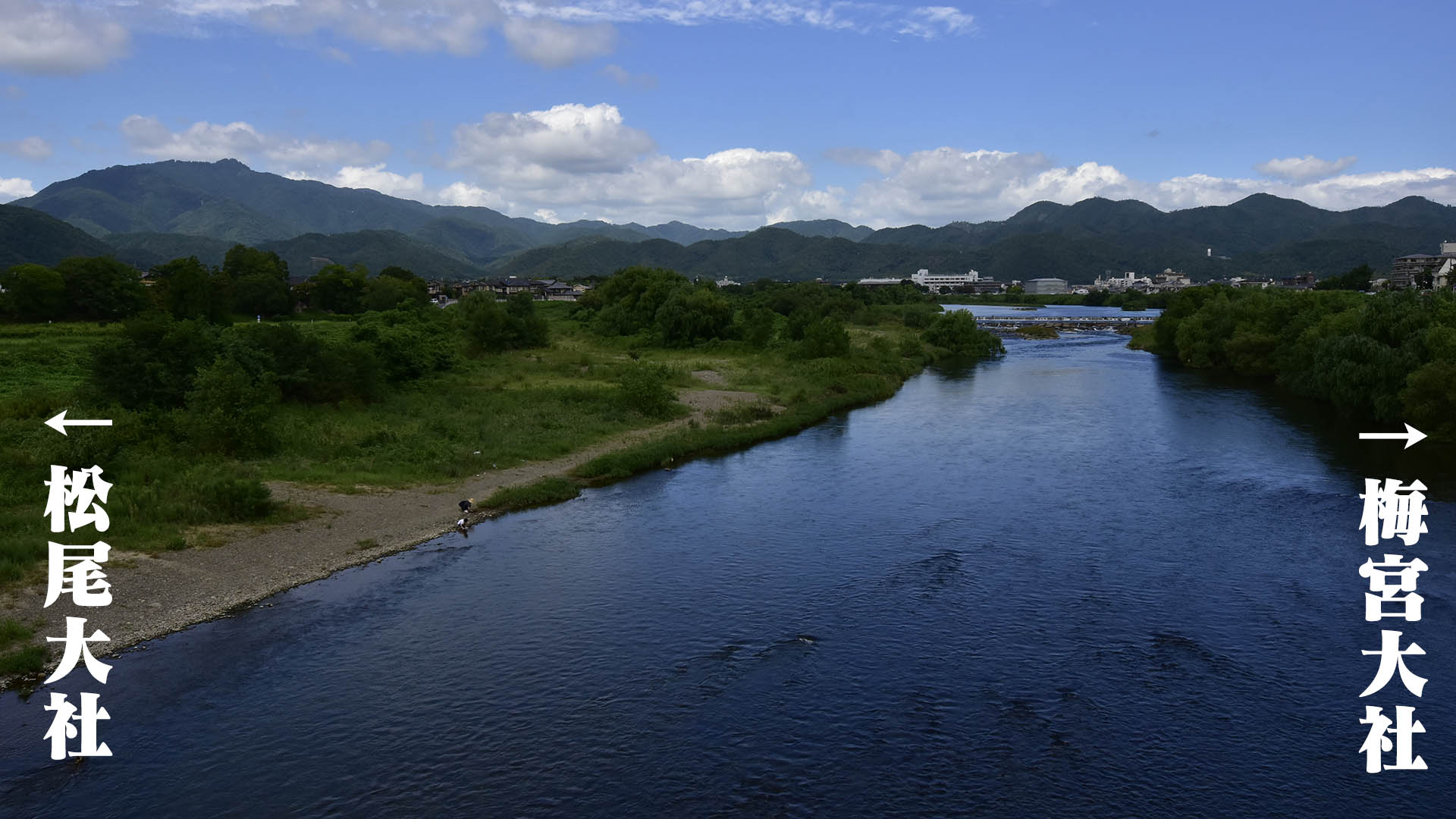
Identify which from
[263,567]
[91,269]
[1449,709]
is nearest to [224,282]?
[91,269]

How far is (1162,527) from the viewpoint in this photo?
98.3ft

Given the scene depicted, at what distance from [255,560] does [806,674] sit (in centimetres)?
1592

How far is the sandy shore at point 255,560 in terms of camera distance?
849 inches

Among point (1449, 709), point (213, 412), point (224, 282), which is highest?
point (224, 282)

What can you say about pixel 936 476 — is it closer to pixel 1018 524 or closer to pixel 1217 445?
pixel 1018 524

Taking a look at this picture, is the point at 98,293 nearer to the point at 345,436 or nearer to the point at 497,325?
the point at 497,325

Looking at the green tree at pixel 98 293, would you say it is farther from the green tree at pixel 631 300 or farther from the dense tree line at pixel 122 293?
the green tree at pixel 631 300

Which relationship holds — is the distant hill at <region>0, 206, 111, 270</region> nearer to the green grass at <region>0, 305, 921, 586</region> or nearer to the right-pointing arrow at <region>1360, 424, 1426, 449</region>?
the green grass at <region>0, 305, 921, 586</region>

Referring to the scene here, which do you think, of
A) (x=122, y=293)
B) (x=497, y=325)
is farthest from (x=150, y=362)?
(x=497, y=325)

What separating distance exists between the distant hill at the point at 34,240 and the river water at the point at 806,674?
531 feet

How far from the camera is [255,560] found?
2567 cm

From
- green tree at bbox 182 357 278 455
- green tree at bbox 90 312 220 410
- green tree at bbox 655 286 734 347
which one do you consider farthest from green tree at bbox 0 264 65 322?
green tree at bbox 655 286 734 347

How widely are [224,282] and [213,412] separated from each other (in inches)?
2151

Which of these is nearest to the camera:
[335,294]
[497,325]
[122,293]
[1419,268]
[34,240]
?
[122,293]
